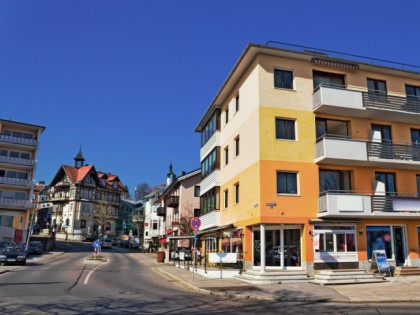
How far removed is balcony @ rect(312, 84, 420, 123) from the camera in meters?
22.2

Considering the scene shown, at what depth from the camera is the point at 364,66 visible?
2397cm

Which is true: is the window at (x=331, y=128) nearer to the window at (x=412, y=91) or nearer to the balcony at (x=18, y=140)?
the window at (x=412, y=91)

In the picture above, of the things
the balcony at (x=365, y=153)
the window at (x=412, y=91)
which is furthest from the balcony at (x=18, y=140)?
the window at (x=412, y=91)

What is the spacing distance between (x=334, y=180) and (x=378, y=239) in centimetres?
398

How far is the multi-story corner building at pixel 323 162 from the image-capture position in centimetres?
2102

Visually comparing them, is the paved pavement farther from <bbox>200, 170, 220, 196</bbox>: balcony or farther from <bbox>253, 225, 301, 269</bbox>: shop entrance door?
<bbox>200, 170, 220, 196</bbox>: balcony

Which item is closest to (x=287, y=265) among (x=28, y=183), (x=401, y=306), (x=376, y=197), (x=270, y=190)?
(x=270, y=190)

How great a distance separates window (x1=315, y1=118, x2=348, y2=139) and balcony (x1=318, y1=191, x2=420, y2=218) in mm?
3444

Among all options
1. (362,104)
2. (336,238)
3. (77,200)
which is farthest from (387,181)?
(77,200)

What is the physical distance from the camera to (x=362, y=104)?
2262cm

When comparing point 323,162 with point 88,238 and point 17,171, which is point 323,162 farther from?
point 88,238

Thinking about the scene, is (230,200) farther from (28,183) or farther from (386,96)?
Result: (28,183)

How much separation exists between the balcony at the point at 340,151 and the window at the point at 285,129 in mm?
1520

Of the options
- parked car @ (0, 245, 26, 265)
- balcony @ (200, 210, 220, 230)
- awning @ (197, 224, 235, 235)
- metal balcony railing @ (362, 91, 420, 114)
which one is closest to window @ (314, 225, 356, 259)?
awning @ (197, 224, 235, 235)
